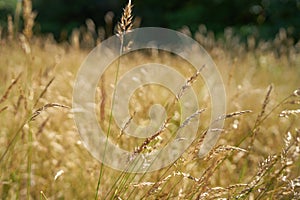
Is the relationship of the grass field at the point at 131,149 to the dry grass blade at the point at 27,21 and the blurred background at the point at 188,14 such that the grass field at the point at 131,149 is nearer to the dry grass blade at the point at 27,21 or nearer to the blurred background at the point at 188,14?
the dry grass blade at the point at 27,21

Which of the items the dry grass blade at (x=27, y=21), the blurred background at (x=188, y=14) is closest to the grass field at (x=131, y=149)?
the dry grass blade at (x=27, y=21)

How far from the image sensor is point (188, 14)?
46.0 ft

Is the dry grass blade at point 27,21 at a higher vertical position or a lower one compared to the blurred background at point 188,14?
lower

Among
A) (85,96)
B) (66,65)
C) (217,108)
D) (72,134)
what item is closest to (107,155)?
(72,134)

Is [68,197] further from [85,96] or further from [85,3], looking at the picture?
[85,3]

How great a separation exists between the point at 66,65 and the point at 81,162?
2.76 meters

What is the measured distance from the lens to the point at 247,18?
14047 millimetres

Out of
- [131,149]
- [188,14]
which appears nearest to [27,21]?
[131,149]

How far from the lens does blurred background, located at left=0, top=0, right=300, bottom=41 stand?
471 inches

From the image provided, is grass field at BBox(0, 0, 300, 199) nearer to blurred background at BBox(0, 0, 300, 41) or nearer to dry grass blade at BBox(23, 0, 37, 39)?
dry grass blade at BBox(23, 0, 37, 39)

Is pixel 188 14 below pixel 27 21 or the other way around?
the other way around

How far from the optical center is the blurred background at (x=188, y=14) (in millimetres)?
11953

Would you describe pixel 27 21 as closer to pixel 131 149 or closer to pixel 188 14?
pixel 131 149

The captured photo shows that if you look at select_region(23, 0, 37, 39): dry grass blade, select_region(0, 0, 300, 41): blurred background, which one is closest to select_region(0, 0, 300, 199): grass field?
select_region(23, 0, 37, 39): dry grass blade
